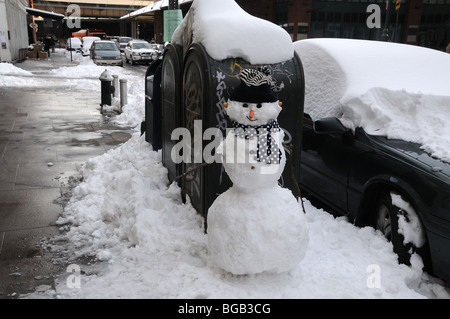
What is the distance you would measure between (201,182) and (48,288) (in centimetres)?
158

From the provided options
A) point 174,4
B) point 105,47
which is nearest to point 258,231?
point 174,4

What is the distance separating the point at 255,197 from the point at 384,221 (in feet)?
4.96

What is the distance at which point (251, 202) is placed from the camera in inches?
118

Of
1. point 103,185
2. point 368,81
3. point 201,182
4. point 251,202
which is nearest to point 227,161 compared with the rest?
point 251,202

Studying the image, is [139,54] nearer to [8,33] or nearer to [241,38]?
[8,33]

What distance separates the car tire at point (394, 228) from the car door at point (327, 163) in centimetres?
45

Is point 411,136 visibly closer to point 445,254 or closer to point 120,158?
point 445,254

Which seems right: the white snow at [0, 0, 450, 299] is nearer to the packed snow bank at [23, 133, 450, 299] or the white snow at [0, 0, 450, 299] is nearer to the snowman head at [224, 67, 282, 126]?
the packed snow bank at [23, 133, 450, 299]

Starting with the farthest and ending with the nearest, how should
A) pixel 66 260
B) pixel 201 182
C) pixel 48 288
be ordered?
pixel 201 182, pixel 66 260, pixel 48 288

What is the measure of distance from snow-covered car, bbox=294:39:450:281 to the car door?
0.03 ft

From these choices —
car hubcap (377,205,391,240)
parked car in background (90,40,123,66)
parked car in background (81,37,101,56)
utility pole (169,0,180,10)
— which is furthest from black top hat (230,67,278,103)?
parked car in background (81,37,101,56)

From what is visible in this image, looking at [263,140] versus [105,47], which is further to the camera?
[105,47]

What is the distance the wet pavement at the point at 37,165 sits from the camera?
370 centimetres

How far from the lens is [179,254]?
367 cm
